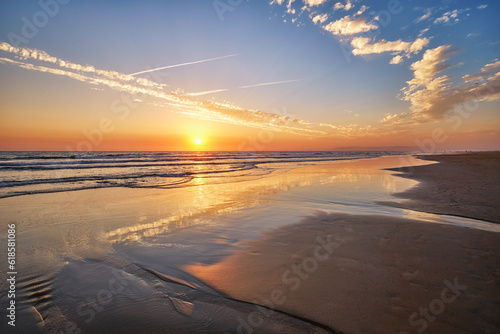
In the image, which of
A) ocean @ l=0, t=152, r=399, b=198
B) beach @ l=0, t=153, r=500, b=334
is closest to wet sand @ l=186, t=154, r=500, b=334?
beach @ l=0, t=153, r=500, b=334

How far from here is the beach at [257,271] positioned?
3168mm

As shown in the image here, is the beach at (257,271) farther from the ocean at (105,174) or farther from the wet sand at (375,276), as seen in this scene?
the ocean at (105,174)

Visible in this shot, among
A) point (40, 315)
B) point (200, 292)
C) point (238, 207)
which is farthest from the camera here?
point (238, 207)

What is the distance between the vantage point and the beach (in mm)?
3168

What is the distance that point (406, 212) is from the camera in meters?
8.81

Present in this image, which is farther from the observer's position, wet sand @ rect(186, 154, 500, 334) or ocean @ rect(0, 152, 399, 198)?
ocean @ rect(0, 152, 399, 198)

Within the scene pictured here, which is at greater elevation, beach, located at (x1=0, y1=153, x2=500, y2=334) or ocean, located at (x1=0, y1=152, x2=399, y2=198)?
ocean, located at (x1=0, y1=152, x2=399, y2=198)

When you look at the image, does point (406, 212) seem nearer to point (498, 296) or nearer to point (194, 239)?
point (498, 296)

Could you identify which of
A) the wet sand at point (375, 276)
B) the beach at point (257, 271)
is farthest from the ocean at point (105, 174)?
the wet sand at point (375, 276)

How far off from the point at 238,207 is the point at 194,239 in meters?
3.92

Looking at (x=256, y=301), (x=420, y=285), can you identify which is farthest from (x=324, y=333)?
(x=420, y=285)

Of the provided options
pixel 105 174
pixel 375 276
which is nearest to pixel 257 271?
pixel 375 276

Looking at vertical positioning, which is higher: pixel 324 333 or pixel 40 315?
pixel 40 315

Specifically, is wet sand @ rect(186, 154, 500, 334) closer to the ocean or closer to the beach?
the beach
